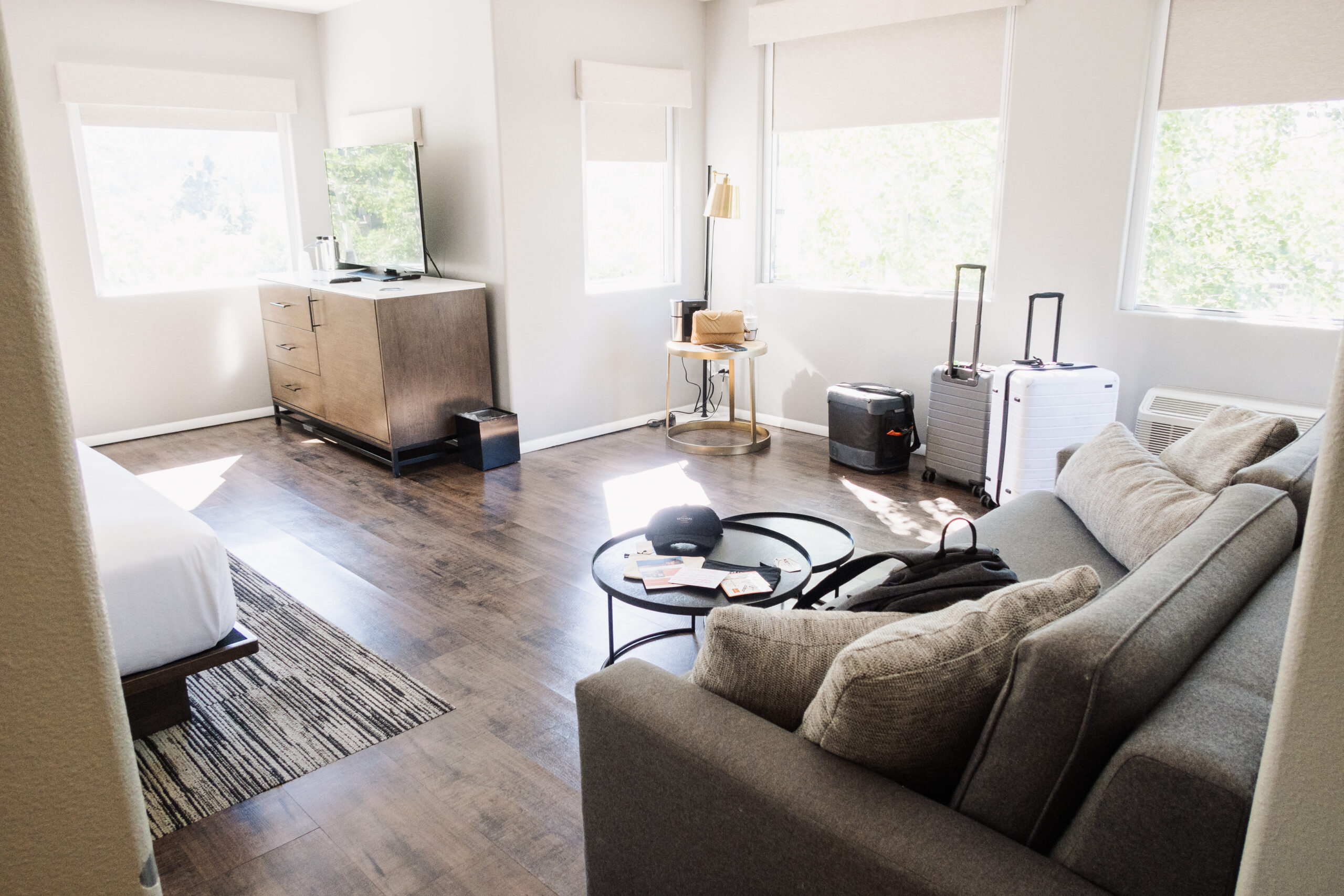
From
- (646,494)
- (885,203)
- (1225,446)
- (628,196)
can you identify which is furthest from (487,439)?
(1225,446)

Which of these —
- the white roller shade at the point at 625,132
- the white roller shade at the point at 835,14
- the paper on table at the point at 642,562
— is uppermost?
the white roller shade at the point at 835,14

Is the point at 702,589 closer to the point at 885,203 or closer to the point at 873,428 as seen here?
the point at 873,428

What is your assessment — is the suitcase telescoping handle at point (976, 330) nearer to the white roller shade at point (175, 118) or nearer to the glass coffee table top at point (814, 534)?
the glass coffee table top at point (814, 534)

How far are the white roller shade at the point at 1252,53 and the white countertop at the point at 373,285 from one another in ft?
11.3

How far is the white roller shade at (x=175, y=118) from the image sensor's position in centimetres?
508

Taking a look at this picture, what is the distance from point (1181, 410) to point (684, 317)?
8.58 feet

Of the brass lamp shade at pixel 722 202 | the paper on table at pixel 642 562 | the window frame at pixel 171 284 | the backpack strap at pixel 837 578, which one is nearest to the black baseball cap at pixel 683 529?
the paper on table at pixel 642 562

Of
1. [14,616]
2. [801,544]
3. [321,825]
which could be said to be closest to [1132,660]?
[14,616]

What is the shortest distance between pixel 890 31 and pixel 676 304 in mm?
1823

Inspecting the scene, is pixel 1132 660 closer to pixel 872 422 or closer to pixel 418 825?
pixel 418 825

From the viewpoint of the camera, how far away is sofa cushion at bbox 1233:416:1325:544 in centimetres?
197

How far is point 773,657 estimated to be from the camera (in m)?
1.40

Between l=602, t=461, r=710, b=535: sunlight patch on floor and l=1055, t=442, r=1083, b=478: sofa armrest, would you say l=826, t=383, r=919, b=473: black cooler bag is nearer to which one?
l=602, t=461, r=710, b=535: sunlight patch on floor

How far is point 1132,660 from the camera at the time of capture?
109 centimetres
